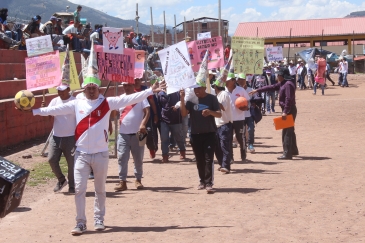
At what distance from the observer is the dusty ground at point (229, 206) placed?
8.11 meters

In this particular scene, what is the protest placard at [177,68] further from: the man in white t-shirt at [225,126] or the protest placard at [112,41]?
the protest placard at [112,41]

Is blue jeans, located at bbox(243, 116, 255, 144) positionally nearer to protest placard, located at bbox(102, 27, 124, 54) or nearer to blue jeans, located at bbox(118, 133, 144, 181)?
protest placard, located at bbox(102, 27, 124, 54)

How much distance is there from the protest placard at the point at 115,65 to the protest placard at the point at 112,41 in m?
0.09

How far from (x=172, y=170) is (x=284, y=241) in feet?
20.1

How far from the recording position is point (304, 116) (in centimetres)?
2570

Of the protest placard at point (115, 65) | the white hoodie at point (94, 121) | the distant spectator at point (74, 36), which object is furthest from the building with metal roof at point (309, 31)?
the white hoodie at point (94, 121)

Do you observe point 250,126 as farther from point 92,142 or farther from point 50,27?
point 50,27

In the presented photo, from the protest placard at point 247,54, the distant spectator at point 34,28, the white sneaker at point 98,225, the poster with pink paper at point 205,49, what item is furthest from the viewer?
the distant spectator at point 34,28

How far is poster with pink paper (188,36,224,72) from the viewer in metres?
14.2

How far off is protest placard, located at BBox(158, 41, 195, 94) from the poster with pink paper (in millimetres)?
2738

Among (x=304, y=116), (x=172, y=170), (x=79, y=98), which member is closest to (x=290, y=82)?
(x=172, y=170)

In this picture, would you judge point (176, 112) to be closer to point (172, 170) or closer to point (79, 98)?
point (172, 170)

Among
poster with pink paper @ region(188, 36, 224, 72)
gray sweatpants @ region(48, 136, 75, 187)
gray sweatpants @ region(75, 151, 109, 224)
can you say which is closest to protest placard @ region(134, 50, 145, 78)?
poster with pink paper @ region(188, 36, 224, 72)

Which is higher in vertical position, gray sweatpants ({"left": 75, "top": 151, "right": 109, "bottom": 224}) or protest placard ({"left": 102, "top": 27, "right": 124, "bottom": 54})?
protest placard ({"left": 102, "top": 27, "right": 124, "bottom": 54})
